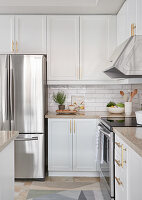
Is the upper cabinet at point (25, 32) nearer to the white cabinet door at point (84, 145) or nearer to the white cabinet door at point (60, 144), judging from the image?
the white cabinet door at point (60, 144)

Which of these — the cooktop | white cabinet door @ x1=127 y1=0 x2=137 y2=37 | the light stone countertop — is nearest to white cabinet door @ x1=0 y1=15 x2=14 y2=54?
white cabinet door @ x1=127 y1=0 x2=137 y2=37

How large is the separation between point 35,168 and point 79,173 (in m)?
0.68

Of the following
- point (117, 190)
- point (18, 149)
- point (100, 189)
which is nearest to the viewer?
point (117, 190)

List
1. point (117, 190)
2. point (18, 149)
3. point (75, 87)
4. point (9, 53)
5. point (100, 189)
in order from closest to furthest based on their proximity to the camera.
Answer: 1. point (117, 190)
2. point (100, 189)
3. point (18, 149)
4. point (9, 53)
5. point (75, 87)

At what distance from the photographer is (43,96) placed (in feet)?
11.4

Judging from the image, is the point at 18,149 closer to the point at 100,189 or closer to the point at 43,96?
the point at 43,96

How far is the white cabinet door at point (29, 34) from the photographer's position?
3.75 m

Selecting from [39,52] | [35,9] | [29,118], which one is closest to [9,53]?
[39,52]

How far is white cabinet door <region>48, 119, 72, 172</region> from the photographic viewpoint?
11.7 ft

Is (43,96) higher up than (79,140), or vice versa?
(43,96)

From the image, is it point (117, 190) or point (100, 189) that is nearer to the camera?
point (117, 190)

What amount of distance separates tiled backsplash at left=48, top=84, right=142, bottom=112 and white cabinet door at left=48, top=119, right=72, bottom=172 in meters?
0.59

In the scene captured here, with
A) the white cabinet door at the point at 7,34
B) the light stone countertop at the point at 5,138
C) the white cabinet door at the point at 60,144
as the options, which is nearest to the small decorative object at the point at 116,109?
the white cabinet door at the point at 60,144

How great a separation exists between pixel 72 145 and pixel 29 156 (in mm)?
644
